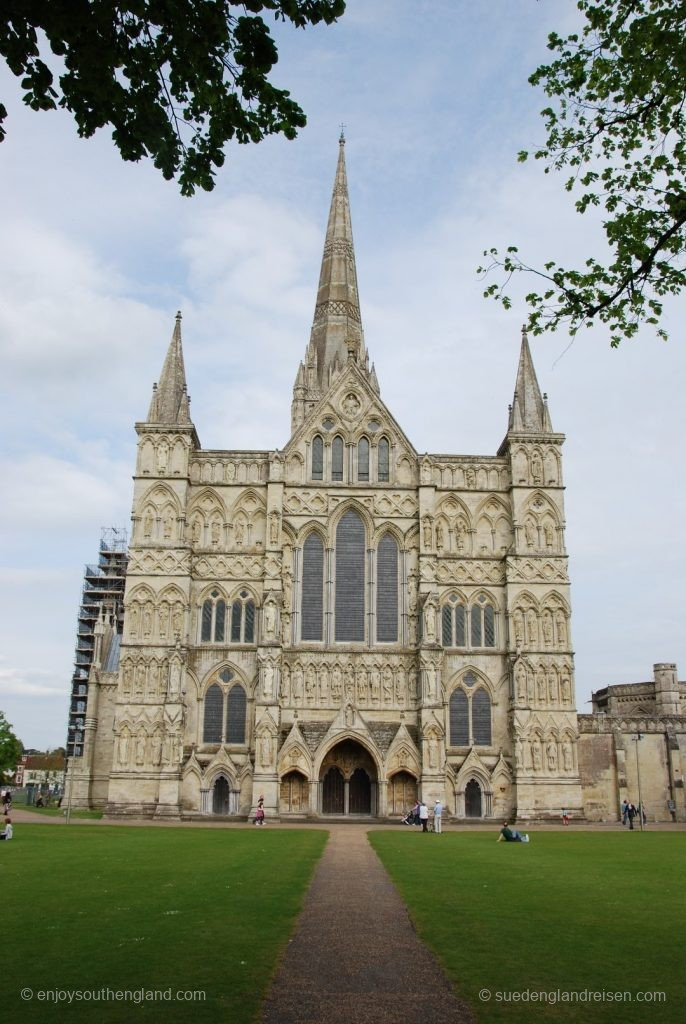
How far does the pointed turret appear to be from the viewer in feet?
231

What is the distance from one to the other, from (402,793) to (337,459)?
1802 cm

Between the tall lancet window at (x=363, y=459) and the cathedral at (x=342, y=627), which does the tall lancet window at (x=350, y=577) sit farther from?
the tall lancet window at (x=363, y=459)

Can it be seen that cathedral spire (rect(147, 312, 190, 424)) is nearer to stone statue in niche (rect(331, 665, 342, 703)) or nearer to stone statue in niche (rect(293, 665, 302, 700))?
stone statue in niche (rect(293, 665, 302, 700))

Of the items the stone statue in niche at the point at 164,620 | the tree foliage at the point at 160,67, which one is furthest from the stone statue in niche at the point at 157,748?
the tree foliage at the point at 160,67

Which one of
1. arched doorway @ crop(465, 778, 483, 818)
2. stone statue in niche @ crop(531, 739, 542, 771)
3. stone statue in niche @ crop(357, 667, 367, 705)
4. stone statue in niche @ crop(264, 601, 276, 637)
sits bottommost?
arched doorway @ crop(465, 778, 483, 818)

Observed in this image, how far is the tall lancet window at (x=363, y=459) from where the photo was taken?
52875 millimetres

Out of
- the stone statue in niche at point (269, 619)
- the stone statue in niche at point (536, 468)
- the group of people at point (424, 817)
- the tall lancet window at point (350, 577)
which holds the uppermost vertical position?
the stone statue in niche at point (536, 468)

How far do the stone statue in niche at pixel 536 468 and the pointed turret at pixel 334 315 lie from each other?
2086cm

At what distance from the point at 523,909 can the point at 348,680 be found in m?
33.7

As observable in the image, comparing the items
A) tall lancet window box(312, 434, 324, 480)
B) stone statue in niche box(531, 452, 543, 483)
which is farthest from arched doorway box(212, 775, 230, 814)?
stone statue in niche box(531, 452, 543, 483)

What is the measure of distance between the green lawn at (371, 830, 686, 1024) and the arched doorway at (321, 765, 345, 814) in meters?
21.9

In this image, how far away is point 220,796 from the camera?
4797cm

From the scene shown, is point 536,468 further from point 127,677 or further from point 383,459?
point 127,677

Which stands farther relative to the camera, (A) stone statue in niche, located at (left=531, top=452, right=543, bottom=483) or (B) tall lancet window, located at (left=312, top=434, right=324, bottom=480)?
(B) tall lancet window, located at (left=312, top=434, right=324, bottom=480)
